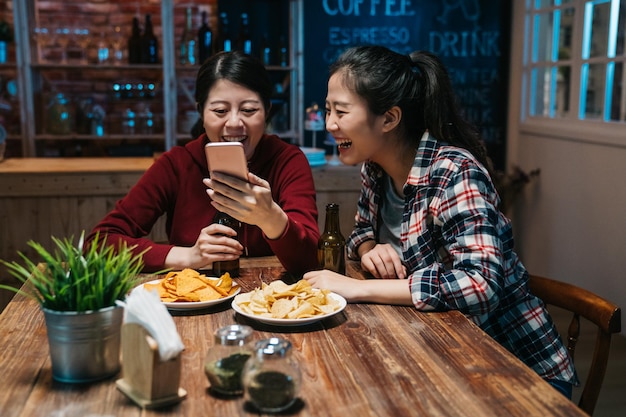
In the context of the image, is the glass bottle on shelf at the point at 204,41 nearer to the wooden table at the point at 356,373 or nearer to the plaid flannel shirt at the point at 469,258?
the plaid flannel shirt at the point at 469,258

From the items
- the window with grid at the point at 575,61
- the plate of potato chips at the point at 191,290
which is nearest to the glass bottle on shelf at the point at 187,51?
the window with grid at the point at 575,61

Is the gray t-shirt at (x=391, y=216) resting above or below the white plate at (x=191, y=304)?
above

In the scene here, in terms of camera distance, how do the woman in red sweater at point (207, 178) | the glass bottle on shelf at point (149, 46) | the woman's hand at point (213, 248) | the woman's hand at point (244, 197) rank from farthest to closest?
the glass bottle on shelf at point (149, 46), the woman in red sweater at point (207, 178), the woman's hand at point (213, 248), the woman's hand at point (244, 197)

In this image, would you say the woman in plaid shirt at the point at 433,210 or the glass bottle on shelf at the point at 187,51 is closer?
the woman in plaid shirt at the point at 433,210

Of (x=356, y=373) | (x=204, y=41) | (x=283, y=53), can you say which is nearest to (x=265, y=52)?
(x=283, y=53)

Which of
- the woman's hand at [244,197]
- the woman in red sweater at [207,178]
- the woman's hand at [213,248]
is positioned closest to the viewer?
the woman's hand at [244,197]

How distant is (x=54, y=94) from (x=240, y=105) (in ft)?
10.0

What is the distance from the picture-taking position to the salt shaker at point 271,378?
3.39ft

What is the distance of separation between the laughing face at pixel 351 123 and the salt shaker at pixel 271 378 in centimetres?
87

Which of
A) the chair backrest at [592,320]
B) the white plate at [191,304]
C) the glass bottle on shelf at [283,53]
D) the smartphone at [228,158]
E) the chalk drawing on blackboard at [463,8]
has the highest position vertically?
the chalk drawing on blackboard at [463,8]

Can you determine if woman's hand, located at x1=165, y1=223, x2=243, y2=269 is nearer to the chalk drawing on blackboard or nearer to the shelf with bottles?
the shelf with bottles

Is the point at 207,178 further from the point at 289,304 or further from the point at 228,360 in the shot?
the point at 228,360

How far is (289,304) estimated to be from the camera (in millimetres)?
1435

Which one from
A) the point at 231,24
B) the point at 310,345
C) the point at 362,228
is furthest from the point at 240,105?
the point at 231,24
